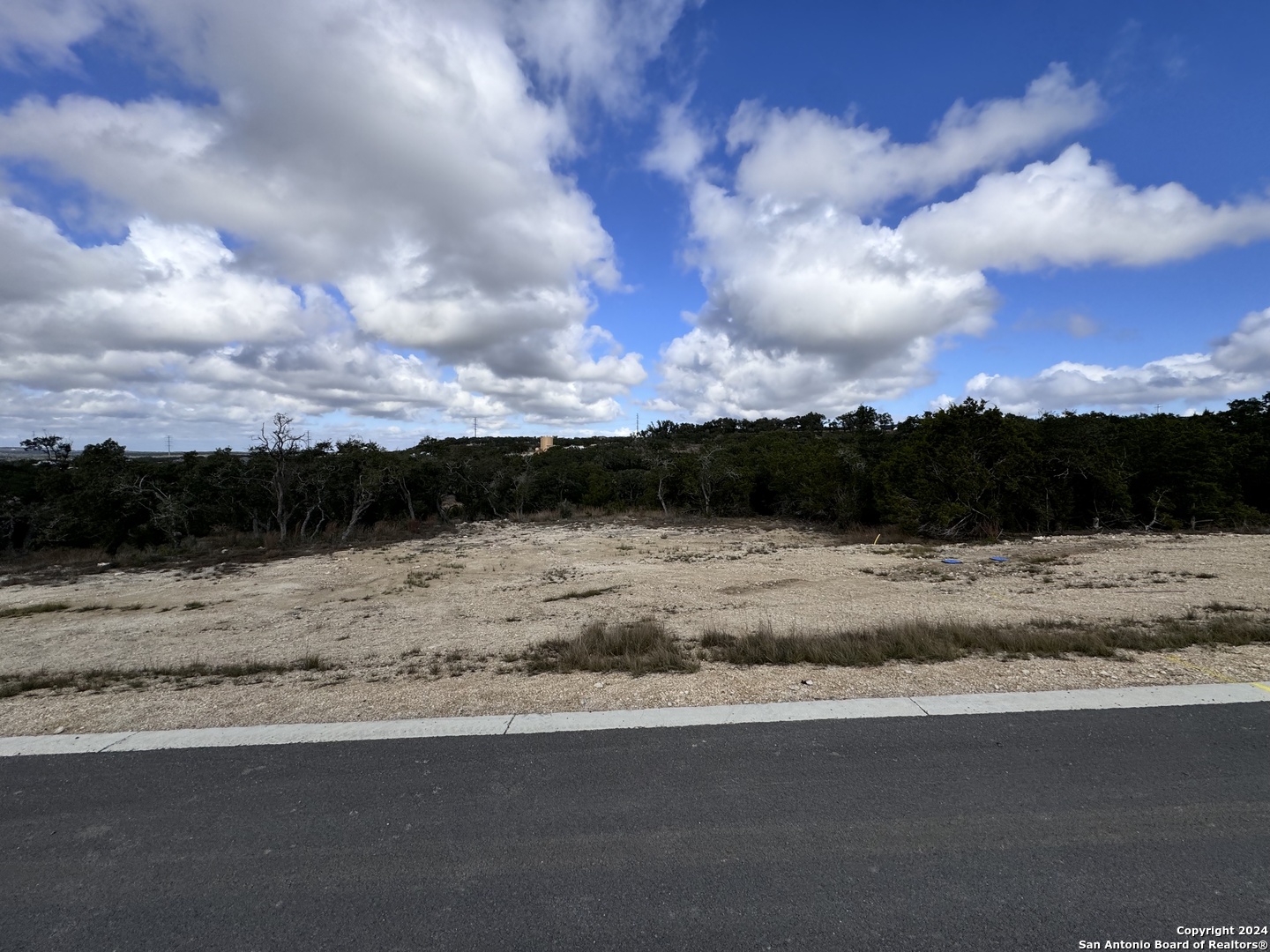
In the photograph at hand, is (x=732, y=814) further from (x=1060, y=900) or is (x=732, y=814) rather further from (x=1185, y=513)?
(x=1185, y=513)

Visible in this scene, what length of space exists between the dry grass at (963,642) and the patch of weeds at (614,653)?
1.82 ft

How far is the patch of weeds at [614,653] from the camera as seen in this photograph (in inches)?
244

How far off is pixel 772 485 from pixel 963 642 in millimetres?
25791

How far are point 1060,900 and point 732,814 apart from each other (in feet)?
4.68

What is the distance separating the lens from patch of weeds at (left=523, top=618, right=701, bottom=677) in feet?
20.3

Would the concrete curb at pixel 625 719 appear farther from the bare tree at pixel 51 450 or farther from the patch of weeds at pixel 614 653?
the bare tree at pixel 51 450

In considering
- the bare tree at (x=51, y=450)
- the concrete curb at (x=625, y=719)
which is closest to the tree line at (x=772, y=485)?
the bare tree at (x=51, y=450)

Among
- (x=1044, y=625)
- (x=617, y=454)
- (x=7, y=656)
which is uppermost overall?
(x=617, y=454)

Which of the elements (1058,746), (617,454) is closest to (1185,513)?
(1058,746)

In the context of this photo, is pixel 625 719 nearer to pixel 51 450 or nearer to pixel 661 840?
pixel 661 840

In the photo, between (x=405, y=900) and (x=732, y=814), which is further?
(x=732, y=814)

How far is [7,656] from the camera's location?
9109 millimetres

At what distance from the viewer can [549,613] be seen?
11109mm

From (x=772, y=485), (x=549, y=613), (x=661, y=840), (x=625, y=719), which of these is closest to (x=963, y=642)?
(x=625, y=719)
